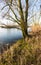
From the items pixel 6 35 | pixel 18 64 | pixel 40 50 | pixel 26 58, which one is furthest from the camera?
pixel 6 35

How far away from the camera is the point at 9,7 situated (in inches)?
307

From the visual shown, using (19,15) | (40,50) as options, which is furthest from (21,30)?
(40,50)

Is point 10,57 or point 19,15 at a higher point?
point 19,15

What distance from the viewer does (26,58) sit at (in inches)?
179

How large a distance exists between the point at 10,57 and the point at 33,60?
710 millimetres

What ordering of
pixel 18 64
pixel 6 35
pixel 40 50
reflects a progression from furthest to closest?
pixel 6 35
pixel 40 50
pixel 18 64

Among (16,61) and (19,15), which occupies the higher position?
(19,15)

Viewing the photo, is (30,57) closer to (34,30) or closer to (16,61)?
(16,61)

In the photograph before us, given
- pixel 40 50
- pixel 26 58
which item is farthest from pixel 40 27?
pixel 26 58

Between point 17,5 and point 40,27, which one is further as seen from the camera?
point 40,27

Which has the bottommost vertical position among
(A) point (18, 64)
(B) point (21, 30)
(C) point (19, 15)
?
(A) point (18, 64)

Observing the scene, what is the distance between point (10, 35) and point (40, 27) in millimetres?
1447

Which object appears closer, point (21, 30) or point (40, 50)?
point (40, 50)

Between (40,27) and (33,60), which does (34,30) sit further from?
(33,60)
